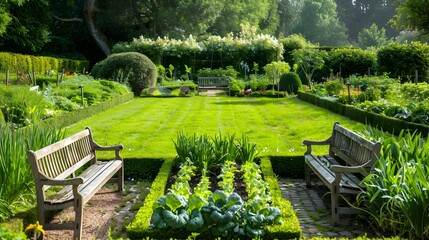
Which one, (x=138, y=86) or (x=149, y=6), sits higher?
(x=149, y=6)

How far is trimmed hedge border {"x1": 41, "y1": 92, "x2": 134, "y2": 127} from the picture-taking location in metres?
9.64

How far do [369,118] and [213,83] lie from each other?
41.1ft

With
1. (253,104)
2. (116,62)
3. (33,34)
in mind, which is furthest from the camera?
(33,34)

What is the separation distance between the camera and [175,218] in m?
3.60

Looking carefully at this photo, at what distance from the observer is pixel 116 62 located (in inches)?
750

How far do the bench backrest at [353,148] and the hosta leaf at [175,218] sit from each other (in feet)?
5.71

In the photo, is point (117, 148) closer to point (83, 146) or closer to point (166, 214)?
point (83, 146)

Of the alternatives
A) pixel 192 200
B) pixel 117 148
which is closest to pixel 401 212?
pixel 192 200

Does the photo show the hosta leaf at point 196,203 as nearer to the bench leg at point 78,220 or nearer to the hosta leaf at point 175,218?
the hosta leaf at point 175,218

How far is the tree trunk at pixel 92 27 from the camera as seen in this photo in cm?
3216

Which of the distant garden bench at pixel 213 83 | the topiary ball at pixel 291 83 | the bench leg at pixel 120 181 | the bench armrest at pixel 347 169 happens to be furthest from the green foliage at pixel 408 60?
the bench armrest at pixel 347 169

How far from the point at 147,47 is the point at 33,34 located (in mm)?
7850

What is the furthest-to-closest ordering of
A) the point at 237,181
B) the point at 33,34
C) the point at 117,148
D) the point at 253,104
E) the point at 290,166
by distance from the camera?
the point at 33,34 < the point at 253,104 < the point at 290,166 < the point at 117,148 < the point at 237,181

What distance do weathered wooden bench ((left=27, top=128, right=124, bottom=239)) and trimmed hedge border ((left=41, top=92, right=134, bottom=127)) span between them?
8.66 feet
